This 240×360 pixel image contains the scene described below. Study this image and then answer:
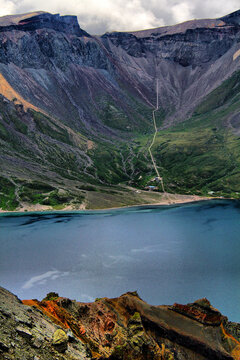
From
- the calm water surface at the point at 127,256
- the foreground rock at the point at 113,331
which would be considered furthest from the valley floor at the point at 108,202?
the foreground rock at the point at 113,331

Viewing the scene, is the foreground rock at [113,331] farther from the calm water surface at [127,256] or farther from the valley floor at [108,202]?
the valley floor at [108,202]

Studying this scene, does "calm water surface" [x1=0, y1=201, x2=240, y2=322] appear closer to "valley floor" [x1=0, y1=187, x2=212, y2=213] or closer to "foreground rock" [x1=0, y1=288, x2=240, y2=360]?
"valley floor" [x1=0, y1=187, x2=212, y2=213]

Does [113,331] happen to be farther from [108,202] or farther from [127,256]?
[108,202]

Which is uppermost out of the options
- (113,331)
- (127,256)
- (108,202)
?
(108,202)

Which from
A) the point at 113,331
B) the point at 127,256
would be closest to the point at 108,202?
the point at 127,256

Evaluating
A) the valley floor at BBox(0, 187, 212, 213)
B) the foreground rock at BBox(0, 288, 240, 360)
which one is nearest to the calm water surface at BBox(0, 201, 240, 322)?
the valley floor at BBox(0, 187, 212, 213)

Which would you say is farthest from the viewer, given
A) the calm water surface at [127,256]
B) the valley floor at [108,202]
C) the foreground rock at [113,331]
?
the valley floor at [108,202]
